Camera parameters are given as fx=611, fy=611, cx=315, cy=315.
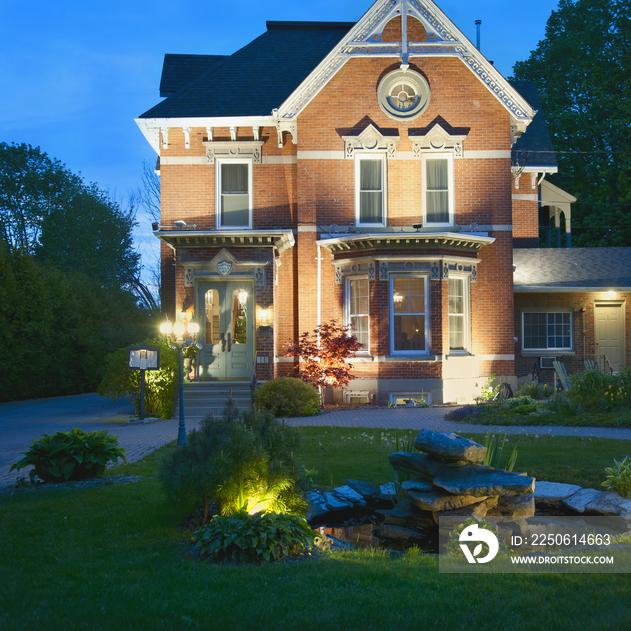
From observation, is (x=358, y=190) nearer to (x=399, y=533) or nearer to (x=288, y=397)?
(x=288, y=397)

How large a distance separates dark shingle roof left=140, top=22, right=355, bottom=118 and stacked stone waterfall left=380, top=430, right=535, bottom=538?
45.4ft

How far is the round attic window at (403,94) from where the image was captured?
17.5 m

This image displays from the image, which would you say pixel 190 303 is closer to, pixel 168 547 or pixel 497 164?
pixel 497 164

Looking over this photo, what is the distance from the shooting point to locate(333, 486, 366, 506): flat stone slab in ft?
Result: 22.8

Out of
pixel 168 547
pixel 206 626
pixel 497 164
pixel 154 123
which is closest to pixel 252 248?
pixel 154 123

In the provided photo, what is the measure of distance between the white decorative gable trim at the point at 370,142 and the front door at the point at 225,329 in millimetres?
4854

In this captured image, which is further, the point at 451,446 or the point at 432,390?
the point at 432,390

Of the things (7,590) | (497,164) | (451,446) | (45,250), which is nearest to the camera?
(7,590)

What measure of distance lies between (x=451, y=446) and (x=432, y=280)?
35.7 ft

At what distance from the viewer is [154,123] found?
1772 cm

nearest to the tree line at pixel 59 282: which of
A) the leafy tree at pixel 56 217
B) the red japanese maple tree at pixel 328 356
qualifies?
the leafy tree at pixel 56 217

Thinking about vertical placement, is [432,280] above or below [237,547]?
above

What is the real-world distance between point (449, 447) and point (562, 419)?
8.12 meters

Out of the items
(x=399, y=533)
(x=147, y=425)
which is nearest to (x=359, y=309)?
(x=147, y=425)
